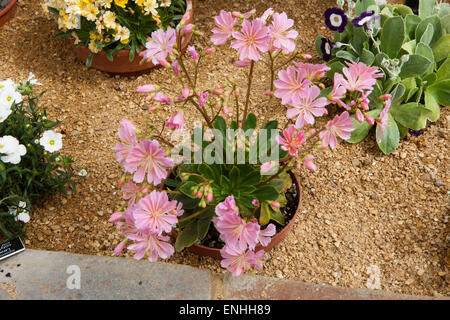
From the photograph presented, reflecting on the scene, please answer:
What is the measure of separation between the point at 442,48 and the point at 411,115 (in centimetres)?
46

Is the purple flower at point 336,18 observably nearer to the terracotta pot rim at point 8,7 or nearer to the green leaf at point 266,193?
the green leaf at point 266,193

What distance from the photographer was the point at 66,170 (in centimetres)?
233

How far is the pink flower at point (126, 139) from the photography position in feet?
4.77

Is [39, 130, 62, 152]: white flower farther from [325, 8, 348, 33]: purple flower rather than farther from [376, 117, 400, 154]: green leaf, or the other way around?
[376, 117, 400, 154]: green leaf

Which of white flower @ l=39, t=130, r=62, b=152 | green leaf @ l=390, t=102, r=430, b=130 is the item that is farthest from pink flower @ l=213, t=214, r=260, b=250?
green leaf @ l=390, t=102, r=430, b=130

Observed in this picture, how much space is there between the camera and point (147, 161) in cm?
142

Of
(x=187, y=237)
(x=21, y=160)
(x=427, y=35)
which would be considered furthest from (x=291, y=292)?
(x=427, y=35)

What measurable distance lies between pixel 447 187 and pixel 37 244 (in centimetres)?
193

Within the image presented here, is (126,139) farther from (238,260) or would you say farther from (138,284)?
(138,284)

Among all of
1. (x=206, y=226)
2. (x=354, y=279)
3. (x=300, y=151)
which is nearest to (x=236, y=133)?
(x=206, y=226)

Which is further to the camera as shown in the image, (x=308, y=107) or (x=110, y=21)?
(x=110, y=21)

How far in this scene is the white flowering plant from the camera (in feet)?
6.19

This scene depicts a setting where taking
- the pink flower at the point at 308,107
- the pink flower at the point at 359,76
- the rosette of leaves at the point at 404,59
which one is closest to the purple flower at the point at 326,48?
the rosette of leaves at the point at 404,59

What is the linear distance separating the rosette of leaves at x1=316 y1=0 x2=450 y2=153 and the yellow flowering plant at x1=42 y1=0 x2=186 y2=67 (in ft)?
3.02
